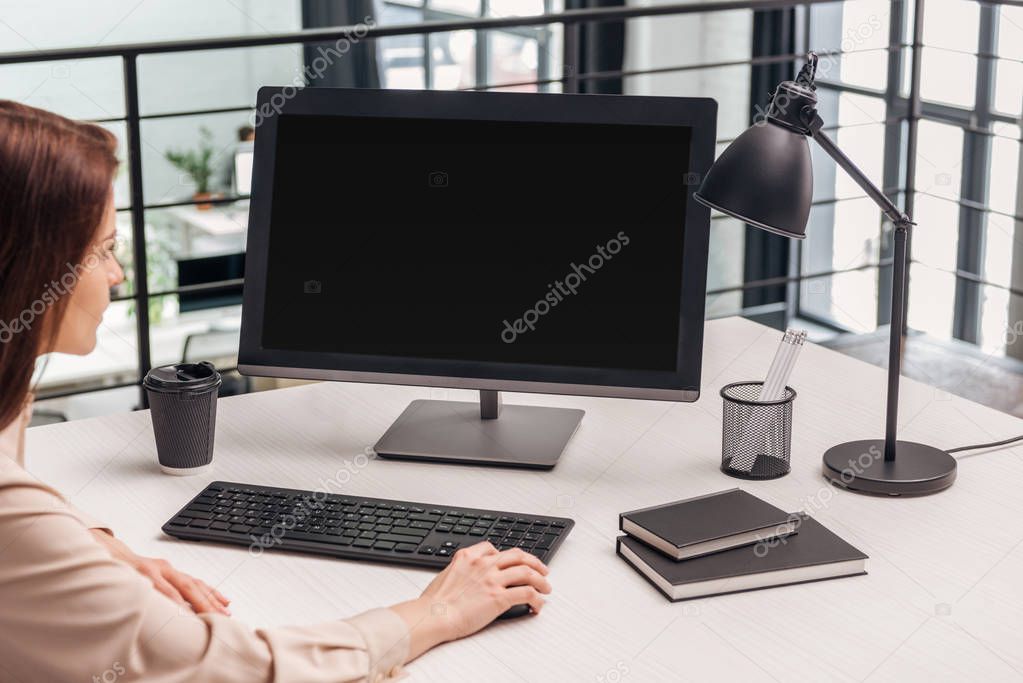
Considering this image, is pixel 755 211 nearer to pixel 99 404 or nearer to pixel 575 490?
pixel 575 490

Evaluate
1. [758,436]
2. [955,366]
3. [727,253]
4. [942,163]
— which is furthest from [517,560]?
[727,253]

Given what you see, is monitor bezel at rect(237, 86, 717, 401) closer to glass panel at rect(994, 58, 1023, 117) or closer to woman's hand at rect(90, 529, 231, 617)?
woman's hand at rect(90, 529, 231, 617)

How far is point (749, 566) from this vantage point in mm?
1092

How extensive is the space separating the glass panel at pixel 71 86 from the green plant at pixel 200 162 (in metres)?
0.31

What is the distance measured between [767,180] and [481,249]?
13.4 inches

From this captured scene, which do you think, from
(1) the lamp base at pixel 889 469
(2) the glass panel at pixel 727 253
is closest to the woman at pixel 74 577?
(1) the lamp base at pixel 889 469

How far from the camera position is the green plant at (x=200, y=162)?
472cm

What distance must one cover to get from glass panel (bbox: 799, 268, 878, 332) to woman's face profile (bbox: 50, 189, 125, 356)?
3.58 m

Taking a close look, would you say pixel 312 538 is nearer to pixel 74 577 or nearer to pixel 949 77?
pixel 74 577

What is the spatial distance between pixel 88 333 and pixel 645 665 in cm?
55

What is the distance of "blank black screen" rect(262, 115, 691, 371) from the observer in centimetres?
135

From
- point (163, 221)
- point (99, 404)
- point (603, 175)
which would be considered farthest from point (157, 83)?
point (603, 175)

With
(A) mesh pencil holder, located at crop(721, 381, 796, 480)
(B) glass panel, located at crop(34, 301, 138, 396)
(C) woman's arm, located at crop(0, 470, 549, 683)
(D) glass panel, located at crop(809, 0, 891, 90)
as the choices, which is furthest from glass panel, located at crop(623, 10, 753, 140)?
(C) woman's arm, located at crop(0, 470, 549, 683)

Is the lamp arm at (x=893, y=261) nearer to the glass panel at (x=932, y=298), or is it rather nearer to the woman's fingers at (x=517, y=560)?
the woman's fingers at (x=517, y=560)
